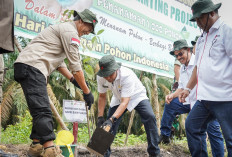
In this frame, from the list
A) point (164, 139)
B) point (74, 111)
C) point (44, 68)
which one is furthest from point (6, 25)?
point (164, 139)

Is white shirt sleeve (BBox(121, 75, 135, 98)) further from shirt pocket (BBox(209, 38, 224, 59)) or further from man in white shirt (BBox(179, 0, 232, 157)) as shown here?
shirt pocket (BBox(209, 38, 224, 59))

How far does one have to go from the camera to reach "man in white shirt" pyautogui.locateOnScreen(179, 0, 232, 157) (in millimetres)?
2412

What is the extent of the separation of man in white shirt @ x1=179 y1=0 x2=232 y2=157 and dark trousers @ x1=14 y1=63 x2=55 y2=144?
4.33 feet

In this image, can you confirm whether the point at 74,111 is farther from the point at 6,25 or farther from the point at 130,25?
the point at 130,25

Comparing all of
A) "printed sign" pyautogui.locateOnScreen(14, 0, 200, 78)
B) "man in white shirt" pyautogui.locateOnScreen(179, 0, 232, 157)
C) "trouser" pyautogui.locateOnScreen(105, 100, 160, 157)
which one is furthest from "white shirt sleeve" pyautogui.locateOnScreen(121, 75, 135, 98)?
"man in white shirt" pyautogui.locateOnScreen(179, 0, 232, 157)

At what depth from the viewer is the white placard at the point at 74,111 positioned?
120 inches

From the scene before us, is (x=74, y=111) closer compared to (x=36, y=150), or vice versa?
(x=36, y=150)

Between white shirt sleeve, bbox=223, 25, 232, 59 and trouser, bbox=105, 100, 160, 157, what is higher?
white shirt sleeve, bbox=223, 25, 232, 59

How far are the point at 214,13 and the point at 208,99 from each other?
2.59ft

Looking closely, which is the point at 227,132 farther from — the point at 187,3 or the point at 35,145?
the point at 187,3

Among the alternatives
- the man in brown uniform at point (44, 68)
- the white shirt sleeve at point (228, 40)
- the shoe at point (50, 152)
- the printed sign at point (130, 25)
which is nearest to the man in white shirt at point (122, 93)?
the printed sign at point (130, 25)

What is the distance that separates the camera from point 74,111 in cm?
314

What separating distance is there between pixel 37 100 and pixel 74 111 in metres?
0.76

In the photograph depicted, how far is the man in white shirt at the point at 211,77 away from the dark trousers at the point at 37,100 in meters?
1.32
